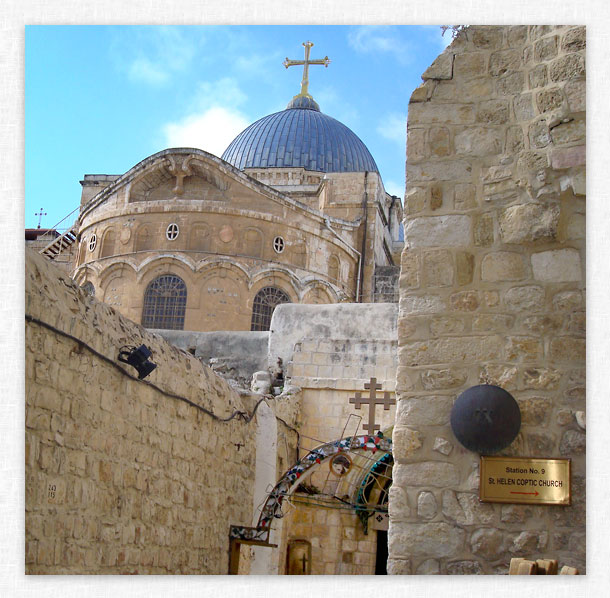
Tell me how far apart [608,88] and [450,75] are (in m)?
0.83

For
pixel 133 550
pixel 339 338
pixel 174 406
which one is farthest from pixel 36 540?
pixel 339 338

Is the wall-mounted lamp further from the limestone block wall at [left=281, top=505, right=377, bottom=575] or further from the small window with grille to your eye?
the small window with grille

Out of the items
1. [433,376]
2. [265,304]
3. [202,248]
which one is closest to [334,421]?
[433,376]

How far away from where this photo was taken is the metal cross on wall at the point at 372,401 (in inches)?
364

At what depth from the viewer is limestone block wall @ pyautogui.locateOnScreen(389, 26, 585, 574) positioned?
165 inches

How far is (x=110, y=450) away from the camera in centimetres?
510

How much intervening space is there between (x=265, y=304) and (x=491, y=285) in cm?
1618

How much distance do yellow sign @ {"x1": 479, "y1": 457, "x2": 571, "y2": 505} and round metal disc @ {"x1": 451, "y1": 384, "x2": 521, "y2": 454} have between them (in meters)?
0.08

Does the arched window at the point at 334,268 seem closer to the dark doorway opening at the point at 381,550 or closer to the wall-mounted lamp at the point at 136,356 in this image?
the dark doorway opening at the point at 381,550

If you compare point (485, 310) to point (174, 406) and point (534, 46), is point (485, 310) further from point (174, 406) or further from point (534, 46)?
point (174, 406)

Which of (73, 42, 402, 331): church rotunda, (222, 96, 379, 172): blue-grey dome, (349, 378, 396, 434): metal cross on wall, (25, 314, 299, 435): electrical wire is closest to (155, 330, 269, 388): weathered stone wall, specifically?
A: (349, 378, 396, 434): metal cross on wall

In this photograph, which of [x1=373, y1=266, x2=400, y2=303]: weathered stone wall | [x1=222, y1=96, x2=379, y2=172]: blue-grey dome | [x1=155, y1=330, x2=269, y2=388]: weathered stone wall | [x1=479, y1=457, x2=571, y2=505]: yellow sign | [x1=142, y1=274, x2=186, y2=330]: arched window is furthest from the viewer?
[x1=222, y1=96, x2=379, y2=172]: blue-grey dome

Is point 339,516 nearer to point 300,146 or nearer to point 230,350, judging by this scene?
point 230,350

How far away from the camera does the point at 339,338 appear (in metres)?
10.9
